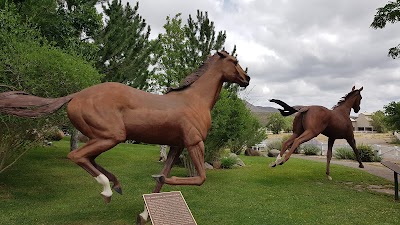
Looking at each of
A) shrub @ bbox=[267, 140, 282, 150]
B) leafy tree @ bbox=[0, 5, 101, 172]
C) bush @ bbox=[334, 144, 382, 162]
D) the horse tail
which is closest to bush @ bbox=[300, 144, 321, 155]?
shrub @ bbox=[267, 140, 282, 150]

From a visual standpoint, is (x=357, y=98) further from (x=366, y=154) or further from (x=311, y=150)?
(x=311, y=150)

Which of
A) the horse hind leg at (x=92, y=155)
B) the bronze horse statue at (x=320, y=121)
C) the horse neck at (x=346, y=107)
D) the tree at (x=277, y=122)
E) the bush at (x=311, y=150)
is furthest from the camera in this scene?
the tree at (x=277, y=122)

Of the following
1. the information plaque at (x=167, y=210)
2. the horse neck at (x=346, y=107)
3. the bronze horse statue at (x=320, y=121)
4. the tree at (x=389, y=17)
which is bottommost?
the information plaque at (x=167, y=210)

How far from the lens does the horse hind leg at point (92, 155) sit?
4480mm

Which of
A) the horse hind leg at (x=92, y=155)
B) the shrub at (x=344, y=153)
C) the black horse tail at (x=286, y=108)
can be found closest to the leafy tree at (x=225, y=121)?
the black horse tail at (x=286, y=108)

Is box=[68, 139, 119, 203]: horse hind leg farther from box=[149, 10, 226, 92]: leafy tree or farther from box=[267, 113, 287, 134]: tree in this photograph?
box=[267, 113, 287, 134]: tree

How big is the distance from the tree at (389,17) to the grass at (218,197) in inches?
159

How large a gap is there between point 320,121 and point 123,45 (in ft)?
32.5

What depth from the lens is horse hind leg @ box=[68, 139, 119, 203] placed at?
14.7 ft

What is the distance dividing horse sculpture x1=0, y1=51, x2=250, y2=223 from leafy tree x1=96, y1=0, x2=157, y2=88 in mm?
10935

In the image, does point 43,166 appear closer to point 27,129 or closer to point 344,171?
point 27,129

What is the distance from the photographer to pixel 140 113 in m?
4.83

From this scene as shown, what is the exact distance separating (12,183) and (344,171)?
11202 millimetres

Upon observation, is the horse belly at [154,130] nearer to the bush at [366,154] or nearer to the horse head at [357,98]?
the horse head at [357,98]
